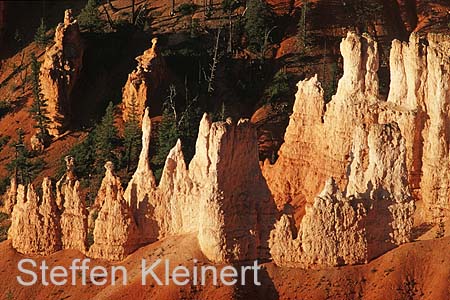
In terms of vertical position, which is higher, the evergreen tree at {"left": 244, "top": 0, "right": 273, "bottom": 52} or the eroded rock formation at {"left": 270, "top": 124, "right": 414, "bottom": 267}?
the evergreen tree at {"left": 244, "top": 0, "right": 273, "bottom": 52}

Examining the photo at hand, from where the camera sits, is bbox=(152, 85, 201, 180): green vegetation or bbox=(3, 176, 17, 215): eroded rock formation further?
bbox=(152, 85, 201, 180): green vegetation

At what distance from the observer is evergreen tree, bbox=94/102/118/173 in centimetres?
10838

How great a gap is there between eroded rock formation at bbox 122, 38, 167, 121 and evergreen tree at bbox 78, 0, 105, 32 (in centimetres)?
656

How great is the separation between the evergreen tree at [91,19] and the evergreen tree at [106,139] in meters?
8.38

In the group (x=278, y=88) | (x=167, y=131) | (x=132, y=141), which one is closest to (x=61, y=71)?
(x=132, y=141)

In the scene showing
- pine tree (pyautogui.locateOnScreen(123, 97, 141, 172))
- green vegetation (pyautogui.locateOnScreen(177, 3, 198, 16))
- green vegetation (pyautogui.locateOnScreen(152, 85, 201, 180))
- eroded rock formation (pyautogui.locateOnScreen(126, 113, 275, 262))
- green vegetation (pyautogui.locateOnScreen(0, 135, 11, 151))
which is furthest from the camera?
green vegetation (pyautogui.locateOnScreen(177, 3, 198, 16))

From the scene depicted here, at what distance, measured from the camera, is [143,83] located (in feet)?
373

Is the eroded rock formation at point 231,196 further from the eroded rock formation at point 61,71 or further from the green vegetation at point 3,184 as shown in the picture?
the eroded rock formation at point 61,71

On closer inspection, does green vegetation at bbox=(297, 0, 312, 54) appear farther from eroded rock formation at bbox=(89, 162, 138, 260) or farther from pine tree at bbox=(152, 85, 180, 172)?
eroded rock formation at bbox=(89, 162, 138, 260)

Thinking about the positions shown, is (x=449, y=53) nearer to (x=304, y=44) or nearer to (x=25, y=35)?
(x=304, y=44)

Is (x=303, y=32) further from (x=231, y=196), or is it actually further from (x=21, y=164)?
(x=231, y=196)

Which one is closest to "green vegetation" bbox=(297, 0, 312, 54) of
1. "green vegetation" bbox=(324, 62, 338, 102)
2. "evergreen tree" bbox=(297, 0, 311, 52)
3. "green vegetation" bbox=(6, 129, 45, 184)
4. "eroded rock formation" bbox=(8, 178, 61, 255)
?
"evergreen tree" bbox=(297, 0, 311, 52)

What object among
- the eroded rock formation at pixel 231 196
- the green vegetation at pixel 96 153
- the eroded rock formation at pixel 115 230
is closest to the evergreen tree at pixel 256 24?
the green vegetation at pixel 96 153

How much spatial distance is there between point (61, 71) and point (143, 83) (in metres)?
4.67
